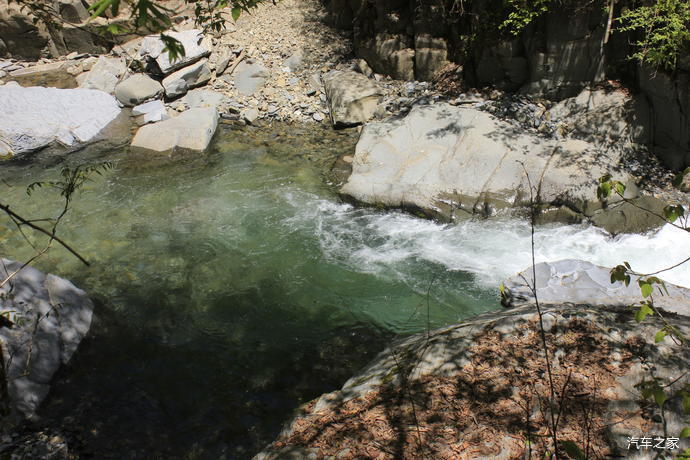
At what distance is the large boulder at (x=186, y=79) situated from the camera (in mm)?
10539

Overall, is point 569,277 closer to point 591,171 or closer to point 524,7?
point 591,171

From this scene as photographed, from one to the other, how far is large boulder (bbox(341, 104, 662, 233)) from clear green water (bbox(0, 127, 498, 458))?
0.44 metres

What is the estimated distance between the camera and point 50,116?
9586 millimetres

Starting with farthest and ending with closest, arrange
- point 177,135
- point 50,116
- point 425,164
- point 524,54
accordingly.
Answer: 1. point 50,116
2. point 177,135
3. point 524,54
4. point 425,164

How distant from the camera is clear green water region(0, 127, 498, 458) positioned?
434 cm

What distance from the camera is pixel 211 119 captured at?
9617mm

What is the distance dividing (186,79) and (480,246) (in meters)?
7.58

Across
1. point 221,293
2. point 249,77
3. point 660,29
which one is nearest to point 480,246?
point 221,293

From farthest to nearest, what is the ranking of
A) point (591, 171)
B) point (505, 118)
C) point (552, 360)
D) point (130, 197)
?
1. point (505, 118)
2. point (130, 197)
3. point (591, 171)
4. point (552, 360)

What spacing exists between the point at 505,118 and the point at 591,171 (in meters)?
2.10

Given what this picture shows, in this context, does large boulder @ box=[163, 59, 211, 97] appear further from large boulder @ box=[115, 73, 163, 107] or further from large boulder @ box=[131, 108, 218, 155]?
large boulder @ box=[131, 108, 218, 155]

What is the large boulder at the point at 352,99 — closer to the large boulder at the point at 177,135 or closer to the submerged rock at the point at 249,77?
the submerged rock at the point at 249,77

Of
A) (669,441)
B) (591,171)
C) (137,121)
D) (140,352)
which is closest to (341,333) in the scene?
(140,352)

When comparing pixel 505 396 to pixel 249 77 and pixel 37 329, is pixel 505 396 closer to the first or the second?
pixel 37 329
